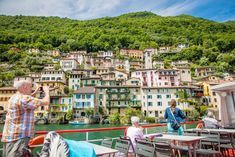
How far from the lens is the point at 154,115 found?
166ft

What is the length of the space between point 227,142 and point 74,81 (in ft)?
193

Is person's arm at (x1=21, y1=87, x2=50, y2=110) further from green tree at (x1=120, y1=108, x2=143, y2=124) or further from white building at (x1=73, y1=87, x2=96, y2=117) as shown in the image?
white building at (x1=73, y1=87, x2=96, y2=117)

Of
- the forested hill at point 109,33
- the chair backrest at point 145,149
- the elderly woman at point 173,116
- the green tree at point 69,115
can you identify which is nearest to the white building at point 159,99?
the green tree at point 69,115

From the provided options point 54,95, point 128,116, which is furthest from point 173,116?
point 54,95

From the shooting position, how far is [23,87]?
9.76 ft

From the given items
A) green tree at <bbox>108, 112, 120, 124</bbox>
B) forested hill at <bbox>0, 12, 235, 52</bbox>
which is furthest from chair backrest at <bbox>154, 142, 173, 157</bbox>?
forested hill at <bbox>0, 12, 235, 52</bbox>

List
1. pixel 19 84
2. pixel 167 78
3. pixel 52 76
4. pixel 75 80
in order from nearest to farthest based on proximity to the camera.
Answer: pixel 19 84, pixel 167 78, pixel 75 80, pixel 52 76

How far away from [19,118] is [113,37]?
366 feet

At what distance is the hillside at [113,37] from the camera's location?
3438 inches

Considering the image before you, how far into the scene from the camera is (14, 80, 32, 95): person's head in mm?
2952

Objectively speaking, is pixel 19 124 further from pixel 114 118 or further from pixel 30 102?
pixel 114 118

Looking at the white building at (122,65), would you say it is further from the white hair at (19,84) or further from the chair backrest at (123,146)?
the white hair at (19,84)

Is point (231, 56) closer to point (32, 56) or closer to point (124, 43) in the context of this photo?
point (124, 43)

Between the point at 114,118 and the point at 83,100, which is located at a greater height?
the point at 83,100
